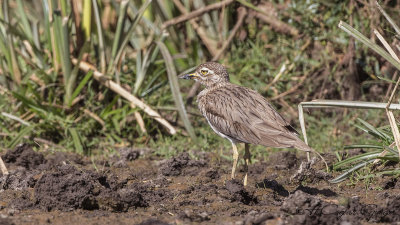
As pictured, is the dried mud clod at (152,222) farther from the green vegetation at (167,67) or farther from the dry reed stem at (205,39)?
the dry reed stem at (205,39)

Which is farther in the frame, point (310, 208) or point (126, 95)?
point (126, 95)

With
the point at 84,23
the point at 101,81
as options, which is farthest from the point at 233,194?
the point at 84,23

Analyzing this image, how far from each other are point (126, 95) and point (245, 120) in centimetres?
207

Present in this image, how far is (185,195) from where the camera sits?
4.49m

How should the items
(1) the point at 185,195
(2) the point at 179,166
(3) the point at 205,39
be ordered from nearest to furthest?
(1) the point at 185,195 < (2) the point at 179,166 < (3) the point at 205,39

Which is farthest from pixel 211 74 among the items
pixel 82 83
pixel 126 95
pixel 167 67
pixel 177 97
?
pixel 82 83

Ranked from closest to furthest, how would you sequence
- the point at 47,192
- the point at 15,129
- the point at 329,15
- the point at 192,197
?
the point at 47,192 < the point at 192,197 < the point at 15,129 < the point at 329,15

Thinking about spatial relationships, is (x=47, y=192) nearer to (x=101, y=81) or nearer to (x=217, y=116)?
A: (x=217, y=116)

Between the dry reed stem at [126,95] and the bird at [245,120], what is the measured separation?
1034 millimetres

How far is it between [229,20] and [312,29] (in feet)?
3.75

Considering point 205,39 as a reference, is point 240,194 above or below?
below

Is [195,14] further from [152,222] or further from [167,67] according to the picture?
[152,222]

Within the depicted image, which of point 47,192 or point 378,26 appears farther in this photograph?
point 378,26

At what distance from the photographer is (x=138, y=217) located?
3.84 metres
